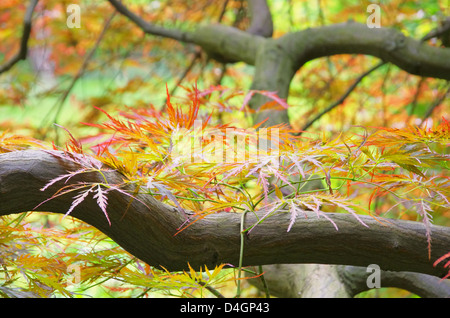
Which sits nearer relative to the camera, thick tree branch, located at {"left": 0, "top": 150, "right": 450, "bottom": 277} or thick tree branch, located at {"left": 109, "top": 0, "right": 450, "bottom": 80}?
thick tree branch, located at {"left": 0, "top": 150, "right": 450, "bottom": 277}

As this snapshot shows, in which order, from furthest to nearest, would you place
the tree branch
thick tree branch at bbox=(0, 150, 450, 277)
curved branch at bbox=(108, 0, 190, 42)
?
1. curved branch at bbox=(108, 0, 190, 42)
2. the tree branch
3. thick tree branch at bbox=(0, 150, 450, 277)

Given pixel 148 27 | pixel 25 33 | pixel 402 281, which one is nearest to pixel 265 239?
pixel 402 281

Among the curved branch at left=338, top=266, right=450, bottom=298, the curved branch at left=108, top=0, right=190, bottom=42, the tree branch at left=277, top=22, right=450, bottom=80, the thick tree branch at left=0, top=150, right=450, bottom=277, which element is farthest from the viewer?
the curved branch at left=108, top=0, right=190, bottom=42

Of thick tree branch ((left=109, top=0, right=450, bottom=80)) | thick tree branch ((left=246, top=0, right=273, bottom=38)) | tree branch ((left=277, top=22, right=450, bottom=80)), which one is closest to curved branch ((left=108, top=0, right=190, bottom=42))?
thick tree branch ((left=109, top=0, right=450, bottom=80))

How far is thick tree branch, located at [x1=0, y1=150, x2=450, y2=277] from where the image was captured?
631 mm

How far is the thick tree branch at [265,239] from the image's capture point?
2.07 feet

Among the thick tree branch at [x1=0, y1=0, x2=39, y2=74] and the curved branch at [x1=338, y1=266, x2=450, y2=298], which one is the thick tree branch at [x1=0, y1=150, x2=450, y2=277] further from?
the thick tree branch at [x1=0, y1=0, x2=39, y2=74]

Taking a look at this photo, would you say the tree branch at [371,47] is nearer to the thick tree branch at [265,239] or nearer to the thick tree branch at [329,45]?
the thick tree branch at [329,45]

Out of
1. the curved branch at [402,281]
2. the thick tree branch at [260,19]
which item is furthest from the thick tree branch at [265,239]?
the thick tree branch at [260,19]

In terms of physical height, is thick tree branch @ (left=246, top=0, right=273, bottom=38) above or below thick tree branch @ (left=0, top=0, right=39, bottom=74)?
above

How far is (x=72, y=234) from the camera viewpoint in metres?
0.84

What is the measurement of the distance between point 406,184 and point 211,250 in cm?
29

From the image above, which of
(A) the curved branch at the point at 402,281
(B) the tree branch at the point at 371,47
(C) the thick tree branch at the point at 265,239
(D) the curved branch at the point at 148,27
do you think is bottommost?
(A) the curved branch at the point at 402,281
